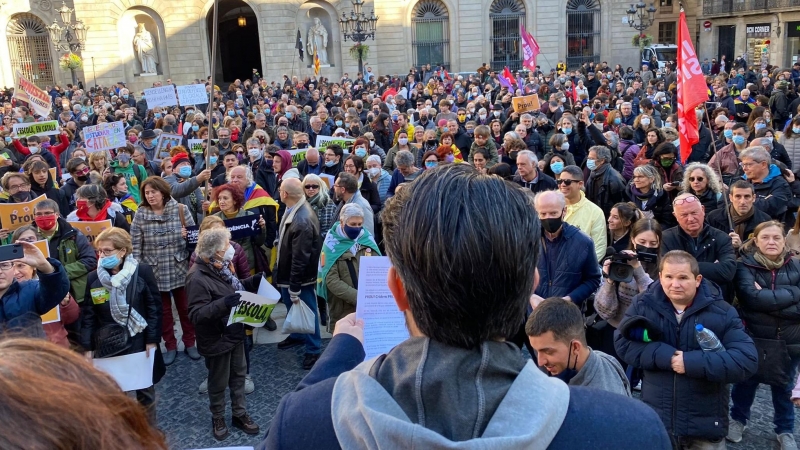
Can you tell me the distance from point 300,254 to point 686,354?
3356 mm

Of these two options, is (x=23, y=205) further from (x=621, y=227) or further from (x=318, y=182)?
(x=621, y=227)

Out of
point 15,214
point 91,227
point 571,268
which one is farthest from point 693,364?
point 15,214

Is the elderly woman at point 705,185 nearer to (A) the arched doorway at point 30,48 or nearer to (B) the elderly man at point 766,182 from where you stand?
(B) the elderly man at point 766,182

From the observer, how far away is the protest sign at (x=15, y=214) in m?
5.92

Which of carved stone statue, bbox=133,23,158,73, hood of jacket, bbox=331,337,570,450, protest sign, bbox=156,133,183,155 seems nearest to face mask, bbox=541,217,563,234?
hood of jacket, bbox=331,337,570,450

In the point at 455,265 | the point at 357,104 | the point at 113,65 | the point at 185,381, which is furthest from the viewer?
the point at 113,65

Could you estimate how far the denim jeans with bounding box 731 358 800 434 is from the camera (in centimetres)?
437

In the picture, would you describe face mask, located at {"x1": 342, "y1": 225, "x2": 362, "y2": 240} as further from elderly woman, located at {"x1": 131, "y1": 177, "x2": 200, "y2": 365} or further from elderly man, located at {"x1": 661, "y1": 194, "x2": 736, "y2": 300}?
elderly man, located at {"x1": 661, "y1": 194, "x2": 736, "y2": 300}

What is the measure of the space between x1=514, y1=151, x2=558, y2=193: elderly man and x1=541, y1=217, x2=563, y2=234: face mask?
7.78ft

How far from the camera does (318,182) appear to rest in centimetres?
656

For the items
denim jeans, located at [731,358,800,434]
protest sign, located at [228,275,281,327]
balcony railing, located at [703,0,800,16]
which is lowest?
denim jeans, located at [731,358,800,434]

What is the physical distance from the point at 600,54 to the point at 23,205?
32396 mm

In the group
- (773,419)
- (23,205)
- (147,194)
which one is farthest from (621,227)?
(23,205)

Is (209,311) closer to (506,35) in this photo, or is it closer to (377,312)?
(377,312)
